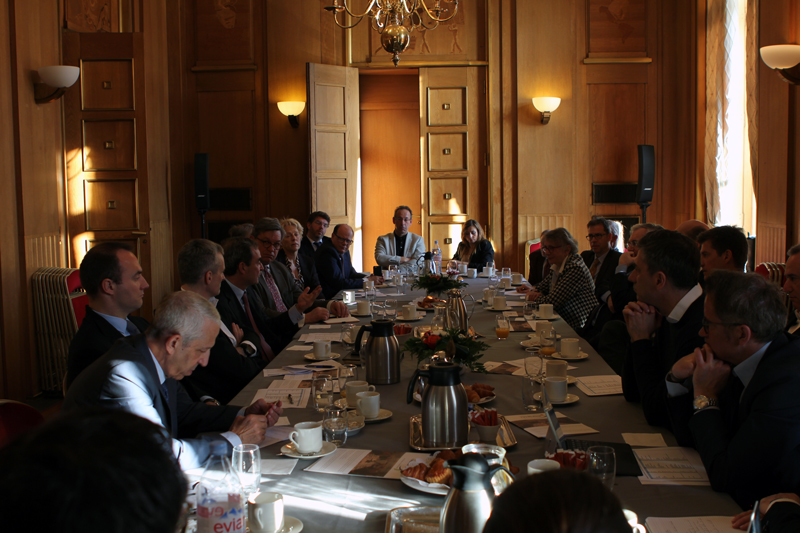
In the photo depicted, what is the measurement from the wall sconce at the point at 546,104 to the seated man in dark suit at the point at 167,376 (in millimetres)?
6987

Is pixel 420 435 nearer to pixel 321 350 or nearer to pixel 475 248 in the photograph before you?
pixel 321 350

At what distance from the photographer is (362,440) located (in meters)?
2.07

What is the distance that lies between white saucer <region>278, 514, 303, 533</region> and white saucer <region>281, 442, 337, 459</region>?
37 centimetres

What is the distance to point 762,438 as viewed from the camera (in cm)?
168

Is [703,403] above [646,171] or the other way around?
the other way around

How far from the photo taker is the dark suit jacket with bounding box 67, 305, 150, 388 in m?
2.58

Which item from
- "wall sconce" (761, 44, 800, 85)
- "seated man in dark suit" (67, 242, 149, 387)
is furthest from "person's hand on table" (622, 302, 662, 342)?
"wall sconce" (761, 44, 800, 85)

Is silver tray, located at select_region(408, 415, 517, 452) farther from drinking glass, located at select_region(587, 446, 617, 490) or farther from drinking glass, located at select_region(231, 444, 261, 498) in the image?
drinking glass, located at select_region(231, 444, 261, 498)

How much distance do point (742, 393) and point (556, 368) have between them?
0.79 m

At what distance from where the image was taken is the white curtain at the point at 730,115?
641 centimetres

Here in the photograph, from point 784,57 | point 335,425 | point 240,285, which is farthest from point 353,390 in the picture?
point 784,57

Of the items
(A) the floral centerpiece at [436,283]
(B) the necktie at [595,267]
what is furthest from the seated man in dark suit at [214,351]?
(B) the necktie at [595,267]

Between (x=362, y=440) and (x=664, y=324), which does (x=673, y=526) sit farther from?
(x=664, y=324)

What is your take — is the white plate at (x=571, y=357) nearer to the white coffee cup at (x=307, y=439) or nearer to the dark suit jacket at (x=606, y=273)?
the white coffee cup at (x=307, y=439)
